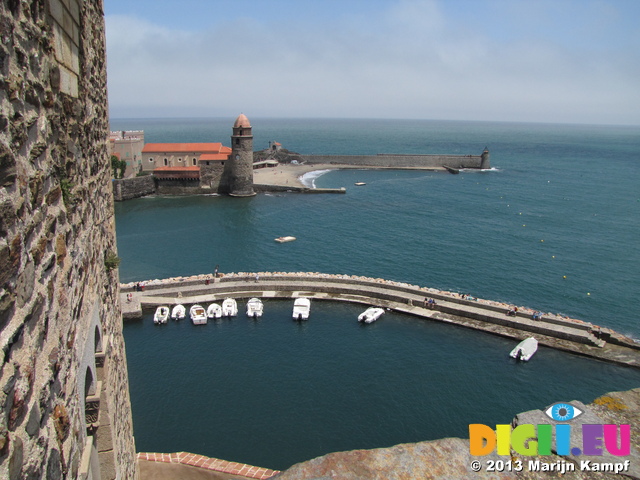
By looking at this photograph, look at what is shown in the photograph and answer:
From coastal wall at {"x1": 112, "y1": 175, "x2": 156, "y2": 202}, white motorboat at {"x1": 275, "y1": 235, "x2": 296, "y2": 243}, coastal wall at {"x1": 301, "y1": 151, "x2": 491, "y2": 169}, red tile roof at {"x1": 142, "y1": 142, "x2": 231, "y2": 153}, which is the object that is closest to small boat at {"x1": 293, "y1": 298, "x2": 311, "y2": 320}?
white motorboat at {"x1": 275, "y1": 235, "x2": 296, "y2": 243}

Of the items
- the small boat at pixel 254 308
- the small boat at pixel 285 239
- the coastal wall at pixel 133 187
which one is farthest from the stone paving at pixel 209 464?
the coastal wall at pixel 133 187

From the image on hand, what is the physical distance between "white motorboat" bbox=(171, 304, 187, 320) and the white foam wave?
152 feet

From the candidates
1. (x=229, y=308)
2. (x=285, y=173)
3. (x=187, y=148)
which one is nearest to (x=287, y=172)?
(x=285, y=173)

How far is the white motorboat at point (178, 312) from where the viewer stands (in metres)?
27.2

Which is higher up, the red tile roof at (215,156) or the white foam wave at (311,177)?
the red tile roof at (215,156)

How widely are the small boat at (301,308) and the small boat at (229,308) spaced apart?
3433 mm

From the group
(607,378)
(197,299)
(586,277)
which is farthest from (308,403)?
(586,277)

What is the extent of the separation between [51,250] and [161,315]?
25.3 meters

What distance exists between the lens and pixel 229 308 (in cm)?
2786

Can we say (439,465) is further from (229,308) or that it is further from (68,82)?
(229,308)

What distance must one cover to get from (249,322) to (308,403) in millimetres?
8075

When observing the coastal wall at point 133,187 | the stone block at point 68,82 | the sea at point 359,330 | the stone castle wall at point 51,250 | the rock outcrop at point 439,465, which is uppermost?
the stone block at point 68,82

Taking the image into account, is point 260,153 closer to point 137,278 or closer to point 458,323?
point 137,278
